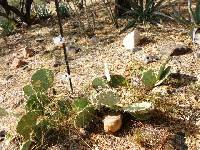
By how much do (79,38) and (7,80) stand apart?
99cm

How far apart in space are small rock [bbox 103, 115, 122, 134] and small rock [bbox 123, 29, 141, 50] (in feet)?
4.52

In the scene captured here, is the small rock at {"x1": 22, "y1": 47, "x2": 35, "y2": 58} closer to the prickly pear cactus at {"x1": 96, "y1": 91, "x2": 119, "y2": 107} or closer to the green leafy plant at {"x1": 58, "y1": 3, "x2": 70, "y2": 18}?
the green leafy plant at {"x1": 58, "y1": 3, "x2": 70, "y2": 18}

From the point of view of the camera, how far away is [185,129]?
11.5 ft

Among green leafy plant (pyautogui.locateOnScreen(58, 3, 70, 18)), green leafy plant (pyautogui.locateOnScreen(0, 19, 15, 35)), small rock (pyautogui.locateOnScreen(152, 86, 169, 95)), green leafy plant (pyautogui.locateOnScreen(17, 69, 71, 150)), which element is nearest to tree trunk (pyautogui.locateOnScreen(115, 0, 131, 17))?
green leafy plant (pyautogui.locateOnScreen(58, 3, 70, 18))

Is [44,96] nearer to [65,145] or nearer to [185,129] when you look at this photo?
[65,145]

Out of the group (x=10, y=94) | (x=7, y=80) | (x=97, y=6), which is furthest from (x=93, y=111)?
(x=97, y=6)

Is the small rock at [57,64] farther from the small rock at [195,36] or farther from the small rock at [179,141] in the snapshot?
the small rock at [179,141]

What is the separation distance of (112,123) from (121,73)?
90cm

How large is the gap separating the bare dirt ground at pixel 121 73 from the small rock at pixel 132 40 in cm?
7

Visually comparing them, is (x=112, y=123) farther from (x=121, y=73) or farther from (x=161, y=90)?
(x=121, y=73)

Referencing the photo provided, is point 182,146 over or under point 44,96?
under

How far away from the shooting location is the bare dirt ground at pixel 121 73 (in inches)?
139

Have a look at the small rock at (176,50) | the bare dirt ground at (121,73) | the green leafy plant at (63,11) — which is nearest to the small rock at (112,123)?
the bare dirt ground at (121,73)

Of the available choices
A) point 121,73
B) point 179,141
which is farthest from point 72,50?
point 179,141
